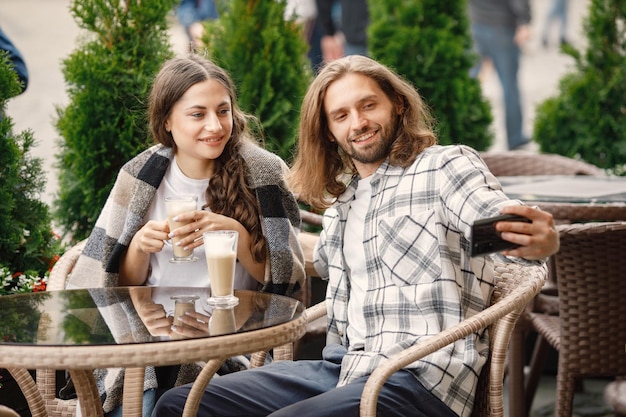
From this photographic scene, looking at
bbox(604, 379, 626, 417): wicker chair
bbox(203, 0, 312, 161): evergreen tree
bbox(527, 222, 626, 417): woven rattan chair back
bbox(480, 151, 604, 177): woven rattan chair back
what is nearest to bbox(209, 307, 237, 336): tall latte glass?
bbox(604, 379, 626, 417): wicker chair

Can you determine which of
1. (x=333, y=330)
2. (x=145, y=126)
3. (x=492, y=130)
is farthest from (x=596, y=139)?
(x=333, y=330)

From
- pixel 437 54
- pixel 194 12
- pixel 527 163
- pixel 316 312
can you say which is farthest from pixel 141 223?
pixel 194 12

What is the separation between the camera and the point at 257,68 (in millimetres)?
4512

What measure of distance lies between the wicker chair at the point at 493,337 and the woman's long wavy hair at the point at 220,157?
77 cm

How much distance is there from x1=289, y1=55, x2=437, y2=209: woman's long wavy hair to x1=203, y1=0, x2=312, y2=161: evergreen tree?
1.59 meters

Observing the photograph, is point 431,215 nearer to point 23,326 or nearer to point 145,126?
point 23,326

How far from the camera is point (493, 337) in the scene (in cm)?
250

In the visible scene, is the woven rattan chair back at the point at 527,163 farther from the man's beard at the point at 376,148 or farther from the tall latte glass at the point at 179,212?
the tall latte glass at the point at 179,212

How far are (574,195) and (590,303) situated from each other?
89 centimetres

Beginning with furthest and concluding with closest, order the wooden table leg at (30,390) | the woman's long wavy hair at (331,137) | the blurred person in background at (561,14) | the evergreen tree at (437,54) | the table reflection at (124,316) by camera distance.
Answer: the blurred person in background at (561,14), the evergreen tree at (437,54), the woman's long wavy hair at (331,137), the wooden table leg at (30,390), the table reflection at (124,316)

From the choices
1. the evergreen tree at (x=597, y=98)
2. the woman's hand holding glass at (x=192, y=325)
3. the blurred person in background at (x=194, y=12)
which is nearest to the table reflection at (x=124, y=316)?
the woman's hand holding glass at (x=192, y=325)

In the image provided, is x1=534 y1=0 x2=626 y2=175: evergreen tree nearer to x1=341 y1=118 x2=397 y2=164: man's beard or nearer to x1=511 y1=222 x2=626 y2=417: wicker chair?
x1=511 y1=222 x2=626 y2=417: wicker chair

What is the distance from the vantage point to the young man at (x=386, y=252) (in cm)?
239

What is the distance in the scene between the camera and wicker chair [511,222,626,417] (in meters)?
3.14
